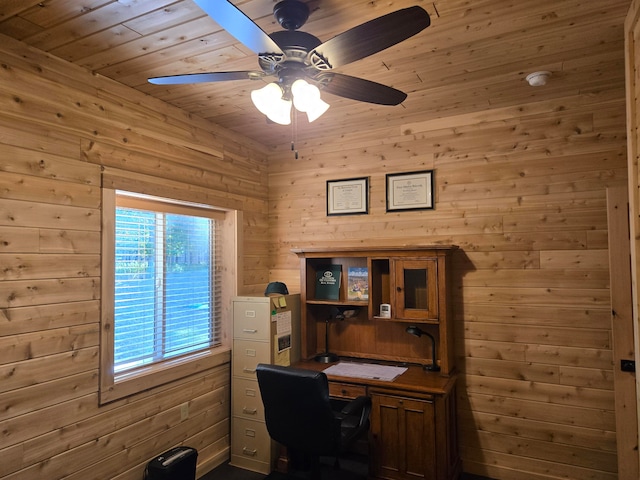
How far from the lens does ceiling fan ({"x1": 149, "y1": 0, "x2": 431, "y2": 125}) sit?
1.35 m

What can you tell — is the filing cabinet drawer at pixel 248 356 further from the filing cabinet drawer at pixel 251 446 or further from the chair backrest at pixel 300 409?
the chair backrest at pixel 300 409

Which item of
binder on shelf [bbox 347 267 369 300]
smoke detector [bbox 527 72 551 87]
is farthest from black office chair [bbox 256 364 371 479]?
smoke detector [bbox 527 72 551 87]

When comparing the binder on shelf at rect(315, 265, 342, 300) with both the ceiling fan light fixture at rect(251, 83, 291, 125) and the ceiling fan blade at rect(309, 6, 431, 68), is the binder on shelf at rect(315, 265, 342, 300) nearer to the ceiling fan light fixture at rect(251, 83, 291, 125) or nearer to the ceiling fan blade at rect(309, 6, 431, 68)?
the ceiling fan light fixture at rect(251, 83, 291, 125)

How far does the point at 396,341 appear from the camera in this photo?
3.34 m

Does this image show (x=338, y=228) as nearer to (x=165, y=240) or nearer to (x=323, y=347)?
(x=323, y=347)

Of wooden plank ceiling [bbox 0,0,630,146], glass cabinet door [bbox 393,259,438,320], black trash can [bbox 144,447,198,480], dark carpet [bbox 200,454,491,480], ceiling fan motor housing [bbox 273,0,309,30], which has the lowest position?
dark carpet [bbox 200,454,491,480]

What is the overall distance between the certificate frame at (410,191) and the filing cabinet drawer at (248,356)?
152cm

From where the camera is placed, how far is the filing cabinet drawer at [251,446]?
10.3 ft

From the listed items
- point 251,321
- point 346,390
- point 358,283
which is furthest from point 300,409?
point 358,283

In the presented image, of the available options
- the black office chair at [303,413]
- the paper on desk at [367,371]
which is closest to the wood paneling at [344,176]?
the paper on desk at [367,371]

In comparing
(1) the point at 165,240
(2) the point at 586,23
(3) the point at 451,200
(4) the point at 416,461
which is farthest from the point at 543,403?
(1) the point at 165,240

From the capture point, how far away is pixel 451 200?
324 cm

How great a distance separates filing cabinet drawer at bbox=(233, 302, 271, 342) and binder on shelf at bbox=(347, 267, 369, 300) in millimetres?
714

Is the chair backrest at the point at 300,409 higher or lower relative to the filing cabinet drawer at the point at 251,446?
higher
